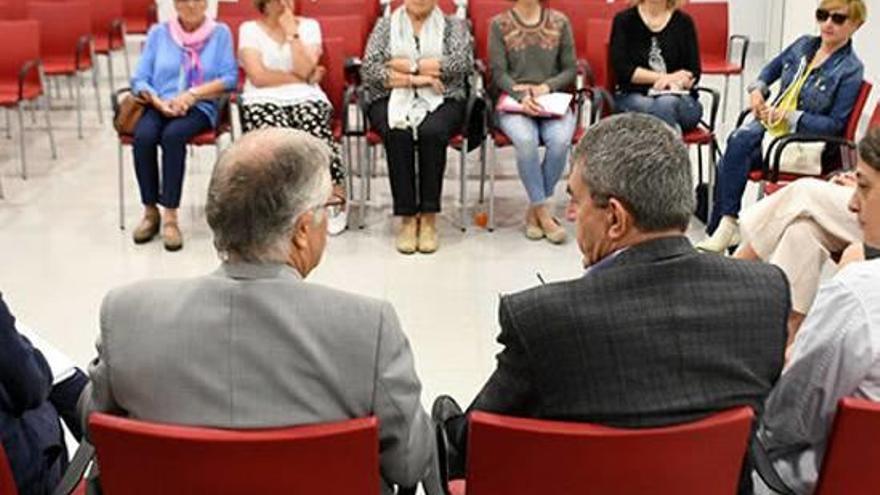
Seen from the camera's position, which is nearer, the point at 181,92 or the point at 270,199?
the point at 270,199

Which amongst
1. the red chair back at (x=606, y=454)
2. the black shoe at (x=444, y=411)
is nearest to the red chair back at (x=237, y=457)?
the red chair back at (x=606, y=454)

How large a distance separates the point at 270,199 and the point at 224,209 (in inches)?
3.2

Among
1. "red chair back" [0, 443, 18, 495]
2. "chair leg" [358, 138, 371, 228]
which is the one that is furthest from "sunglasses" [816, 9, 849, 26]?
"red chair back" [0, 443, 18, 495]

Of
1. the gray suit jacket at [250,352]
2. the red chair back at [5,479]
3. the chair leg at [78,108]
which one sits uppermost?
the gray suit jacket at [250,352]

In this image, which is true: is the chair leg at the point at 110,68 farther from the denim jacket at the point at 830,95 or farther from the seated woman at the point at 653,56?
the denim jacket at the point at 830,95

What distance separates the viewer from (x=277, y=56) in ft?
17.2

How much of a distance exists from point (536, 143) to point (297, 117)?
3.73 ft

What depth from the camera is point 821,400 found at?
2.05m

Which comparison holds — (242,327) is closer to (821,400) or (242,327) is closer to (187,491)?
(187,491)

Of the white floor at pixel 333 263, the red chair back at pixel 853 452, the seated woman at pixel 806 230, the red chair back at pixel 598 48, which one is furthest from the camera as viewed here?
the red chair back at pixel 598 48

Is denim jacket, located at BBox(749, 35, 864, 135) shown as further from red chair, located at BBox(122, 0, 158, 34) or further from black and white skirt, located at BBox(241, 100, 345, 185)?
red chair, located at BBox(122, 0, 158, 34)

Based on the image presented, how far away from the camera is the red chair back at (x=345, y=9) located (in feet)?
21.5

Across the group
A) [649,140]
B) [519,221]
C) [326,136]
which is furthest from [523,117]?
[649,140]

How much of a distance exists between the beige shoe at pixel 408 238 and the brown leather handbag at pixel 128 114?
1.39 m
